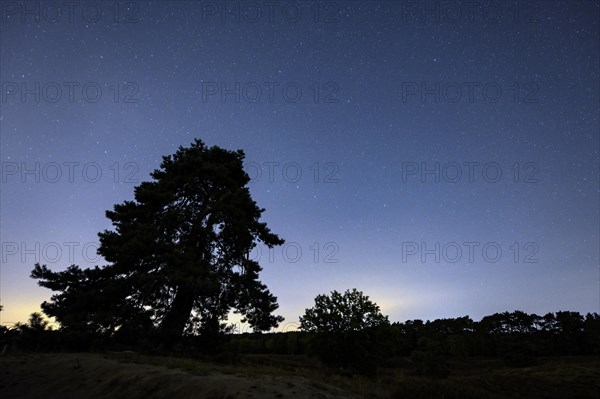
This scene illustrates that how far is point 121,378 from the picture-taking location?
1102cm

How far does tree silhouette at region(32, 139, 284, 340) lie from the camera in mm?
17391

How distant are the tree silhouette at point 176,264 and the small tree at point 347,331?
780 centimetres

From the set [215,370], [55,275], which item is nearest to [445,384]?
[215,370]

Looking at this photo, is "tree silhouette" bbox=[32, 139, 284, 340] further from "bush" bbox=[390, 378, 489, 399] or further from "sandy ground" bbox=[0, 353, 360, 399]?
"bush" bbox=[390, 378, 489, 399]

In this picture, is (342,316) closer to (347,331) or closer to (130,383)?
(347,331)

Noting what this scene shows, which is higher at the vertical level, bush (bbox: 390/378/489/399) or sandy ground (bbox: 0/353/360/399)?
sandy ground (bbox: 0/353/360/399)

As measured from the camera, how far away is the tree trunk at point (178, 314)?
17.4 metres

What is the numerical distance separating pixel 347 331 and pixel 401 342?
60.0 metres

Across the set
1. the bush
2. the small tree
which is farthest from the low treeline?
the bush

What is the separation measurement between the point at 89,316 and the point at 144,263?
3.47 meters

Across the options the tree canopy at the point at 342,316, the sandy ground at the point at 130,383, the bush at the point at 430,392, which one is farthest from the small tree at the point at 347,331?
the sandy ground at the point at 130,383

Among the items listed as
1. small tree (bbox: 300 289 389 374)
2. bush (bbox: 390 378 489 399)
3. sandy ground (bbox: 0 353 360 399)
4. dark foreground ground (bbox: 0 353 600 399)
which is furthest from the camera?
small tree (bbox: 300 289 389 374)

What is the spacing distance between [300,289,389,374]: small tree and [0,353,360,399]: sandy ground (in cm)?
1454

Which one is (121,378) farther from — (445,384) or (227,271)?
(445,384)
